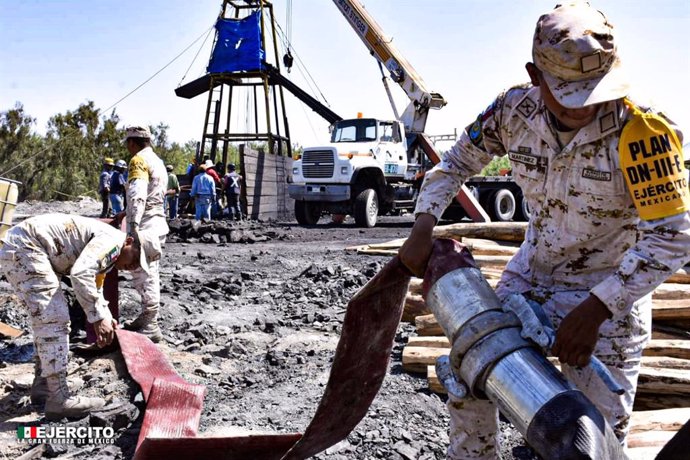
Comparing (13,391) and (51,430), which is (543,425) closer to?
(51,430)

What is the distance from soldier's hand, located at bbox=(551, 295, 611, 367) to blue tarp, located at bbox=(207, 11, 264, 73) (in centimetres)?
1899

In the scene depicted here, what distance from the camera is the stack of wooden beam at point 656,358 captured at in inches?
114

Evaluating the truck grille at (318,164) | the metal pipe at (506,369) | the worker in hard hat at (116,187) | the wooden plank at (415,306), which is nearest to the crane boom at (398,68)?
the truck grille at (318,164)

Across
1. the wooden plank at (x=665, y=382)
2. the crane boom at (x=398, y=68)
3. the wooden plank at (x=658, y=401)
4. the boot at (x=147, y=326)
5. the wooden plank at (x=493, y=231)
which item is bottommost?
the boot at (x=147, y=326)

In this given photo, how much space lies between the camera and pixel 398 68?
15750mm

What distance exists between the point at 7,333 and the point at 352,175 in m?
10.1

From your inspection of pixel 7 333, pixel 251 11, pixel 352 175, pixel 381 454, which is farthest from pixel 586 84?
pixel 251 11

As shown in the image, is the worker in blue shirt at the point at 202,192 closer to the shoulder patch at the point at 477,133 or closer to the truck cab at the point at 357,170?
the truck cab at the point at 357,170

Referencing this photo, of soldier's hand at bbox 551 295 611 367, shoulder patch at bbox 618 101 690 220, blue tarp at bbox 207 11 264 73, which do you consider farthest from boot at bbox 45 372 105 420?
blue tarp at bbox 207 11 264 73

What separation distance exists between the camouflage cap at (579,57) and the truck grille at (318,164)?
42.5ft

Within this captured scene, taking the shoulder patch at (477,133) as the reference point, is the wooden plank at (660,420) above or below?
below

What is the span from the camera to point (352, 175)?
14.6m

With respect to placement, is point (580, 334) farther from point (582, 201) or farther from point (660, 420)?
point (660, 420)

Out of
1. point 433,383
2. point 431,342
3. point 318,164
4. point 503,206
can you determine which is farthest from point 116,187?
point 433,383
